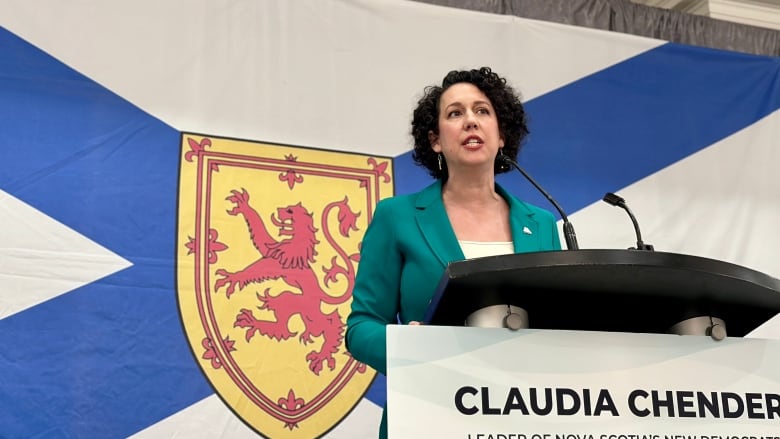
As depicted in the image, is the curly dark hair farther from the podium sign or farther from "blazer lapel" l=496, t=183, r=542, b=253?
the podium sign

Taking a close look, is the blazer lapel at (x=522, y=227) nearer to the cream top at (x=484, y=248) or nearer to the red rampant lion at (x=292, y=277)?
the cream top at (x=484, y=248)

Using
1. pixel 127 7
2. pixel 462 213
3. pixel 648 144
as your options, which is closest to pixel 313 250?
pixel 127 7

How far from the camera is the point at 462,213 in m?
1.58

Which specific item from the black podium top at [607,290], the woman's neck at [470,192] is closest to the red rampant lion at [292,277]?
the woman's neck at [470,192]

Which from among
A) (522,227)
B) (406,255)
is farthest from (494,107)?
(406,255)

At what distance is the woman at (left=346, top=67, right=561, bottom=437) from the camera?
1.43 meters

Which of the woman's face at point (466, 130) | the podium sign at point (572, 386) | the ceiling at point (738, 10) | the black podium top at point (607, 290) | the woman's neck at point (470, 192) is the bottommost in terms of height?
the podium sign at point (572, 386)

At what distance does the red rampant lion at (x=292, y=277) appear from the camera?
102 inches

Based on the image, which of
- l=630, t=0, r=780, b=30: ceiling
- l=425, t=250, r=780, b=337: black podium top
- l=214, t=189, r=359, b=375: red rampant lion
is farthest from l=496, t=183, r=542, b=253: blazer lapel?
l=630, t=0, r=780, b=30: ceiling

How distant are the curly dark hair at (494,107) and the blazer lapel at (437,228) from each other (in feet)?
0.55

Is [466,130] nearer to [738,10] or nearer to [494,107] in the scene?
[494,107]

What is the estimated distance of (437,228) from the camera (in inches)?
58.0

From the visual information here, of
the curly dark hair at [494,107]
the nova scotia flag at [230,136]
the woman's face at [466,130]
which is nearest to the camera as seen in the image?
the woman's face at [466,130]

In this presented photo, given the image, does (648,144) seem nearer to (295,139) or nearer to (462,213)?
(295,139)
